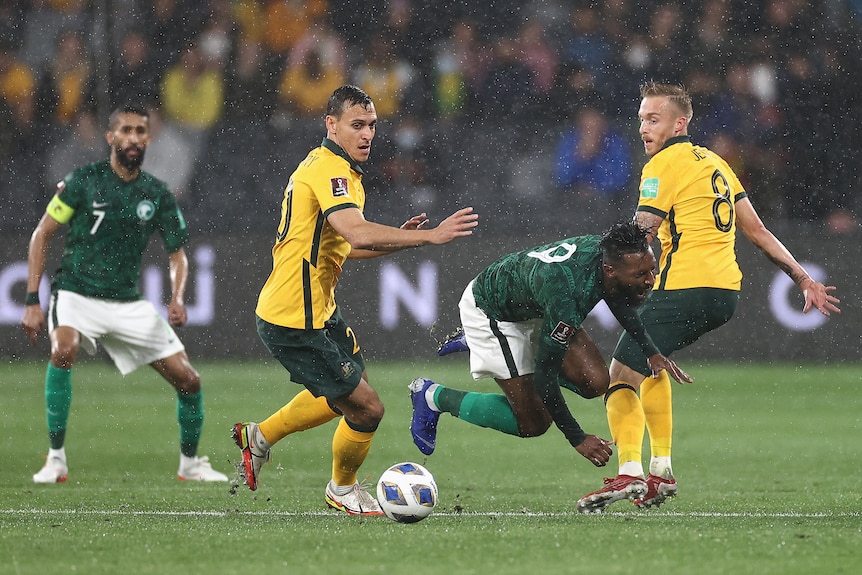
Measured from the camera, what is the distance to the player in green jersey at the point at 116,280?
25.7ft

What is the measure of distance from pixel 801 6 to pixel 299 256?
32.5 feet

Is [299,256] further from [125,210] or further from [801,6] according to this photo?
[801,6]

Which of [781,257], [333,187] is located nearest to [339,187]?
[333,187]

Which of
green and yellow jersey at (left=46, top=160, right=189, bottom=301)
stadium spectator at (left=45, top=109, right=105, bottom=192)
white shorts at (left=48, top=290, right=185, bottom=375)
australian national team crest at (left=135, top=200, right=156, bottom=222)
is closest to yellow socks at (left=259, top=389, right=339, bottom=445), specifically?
white shorts at (left=48, top=290, right=185, bottom=375)

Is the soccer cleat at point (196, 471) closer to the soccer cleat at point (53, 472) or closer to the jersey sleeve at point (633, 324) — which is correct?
the soccer cleat at point (53, 472)

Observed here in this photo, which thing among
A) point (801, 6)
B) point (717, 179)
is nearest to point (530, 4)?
point (801, 6)

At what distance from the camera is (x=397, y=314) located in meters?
13.5

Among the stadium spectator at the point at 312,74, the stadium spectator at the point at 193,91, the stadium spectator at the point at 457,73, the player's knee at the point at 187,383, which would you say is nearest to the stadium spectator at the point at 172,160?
the stadium spectator at the point at 193,91

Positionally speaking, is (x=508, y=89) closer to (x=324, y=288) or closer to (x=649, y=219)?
(x=649, y=219)

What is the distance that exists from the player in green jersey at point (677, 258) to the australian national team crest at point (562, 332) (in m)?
0.93

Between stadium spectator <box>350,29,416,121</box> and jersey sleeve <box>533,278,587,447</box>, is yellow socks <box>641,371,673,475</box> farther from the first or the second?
stadium spectator <box>350,29,416,121</box>

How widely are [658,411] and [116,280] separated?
3371 millimetres

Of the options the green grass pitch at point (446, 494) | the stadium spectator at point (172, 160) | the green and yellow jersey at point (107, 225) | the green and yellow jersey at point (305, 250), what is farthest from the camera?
the stadium spectator at point (172, 160)

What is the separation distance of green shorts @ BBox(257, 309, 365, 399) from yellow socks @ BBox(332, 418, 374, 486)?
251mm
